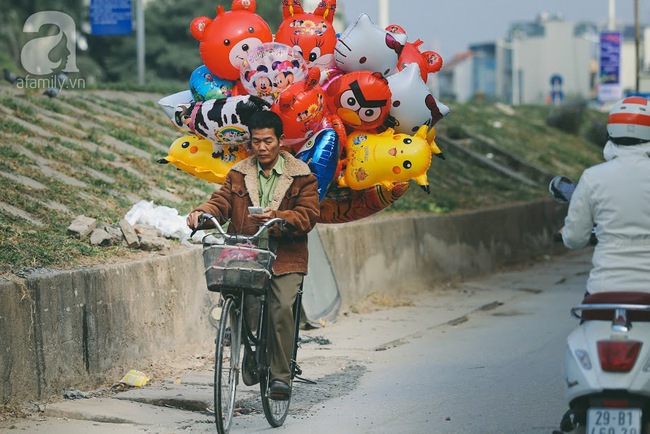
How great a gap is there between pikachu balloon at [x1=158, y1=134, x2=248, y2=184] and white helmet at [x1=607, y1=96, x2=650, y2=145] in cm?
335

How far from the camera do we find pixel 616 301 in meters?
5.81

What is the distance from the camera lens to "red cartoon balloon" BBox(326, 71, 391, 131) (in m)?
8.41

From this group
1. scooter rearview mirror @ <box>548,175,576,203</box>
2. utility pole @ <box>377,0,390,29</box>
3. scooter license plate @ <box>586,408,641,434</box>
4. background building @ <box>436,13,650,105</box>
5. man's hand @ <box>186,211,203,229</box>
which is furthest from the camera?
background building @ <box>436,13,650,105</box>

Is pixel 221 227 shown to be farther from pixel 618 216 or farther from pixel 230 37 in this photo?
pixel 618 216

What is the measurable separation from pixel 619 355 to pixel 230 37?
4051 millimetres

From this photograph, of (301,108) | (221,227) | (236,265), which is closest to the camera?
(236,265)

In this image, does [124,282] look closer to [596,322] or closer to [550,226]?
[596,322]

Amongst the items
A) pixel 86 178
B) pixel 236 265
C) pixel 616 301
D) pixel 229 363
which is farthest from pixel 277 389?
pixel 86 178

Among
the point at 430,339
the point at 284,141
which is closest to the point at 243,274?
the point at 284,141

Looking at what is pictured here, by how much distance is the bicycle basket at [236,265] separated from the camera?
270 inches

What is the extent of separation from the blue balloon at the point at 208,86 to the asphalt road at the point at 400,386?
2180mm

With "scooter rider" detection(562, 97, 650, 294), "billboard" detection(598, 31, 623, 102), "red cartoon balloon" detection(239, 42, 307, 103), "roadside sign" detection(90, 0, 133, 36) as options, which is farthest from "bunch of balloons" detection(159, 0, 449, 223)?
"billboard" detection(598, 31, 623, 102)

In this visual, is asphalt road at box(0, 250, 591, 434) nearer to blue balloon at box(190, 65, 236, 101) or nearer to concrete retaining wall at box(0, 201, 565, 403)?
concrete retaining wall at box(0, 201, 565, 403)

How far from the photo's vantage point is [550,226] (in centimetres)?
2181
